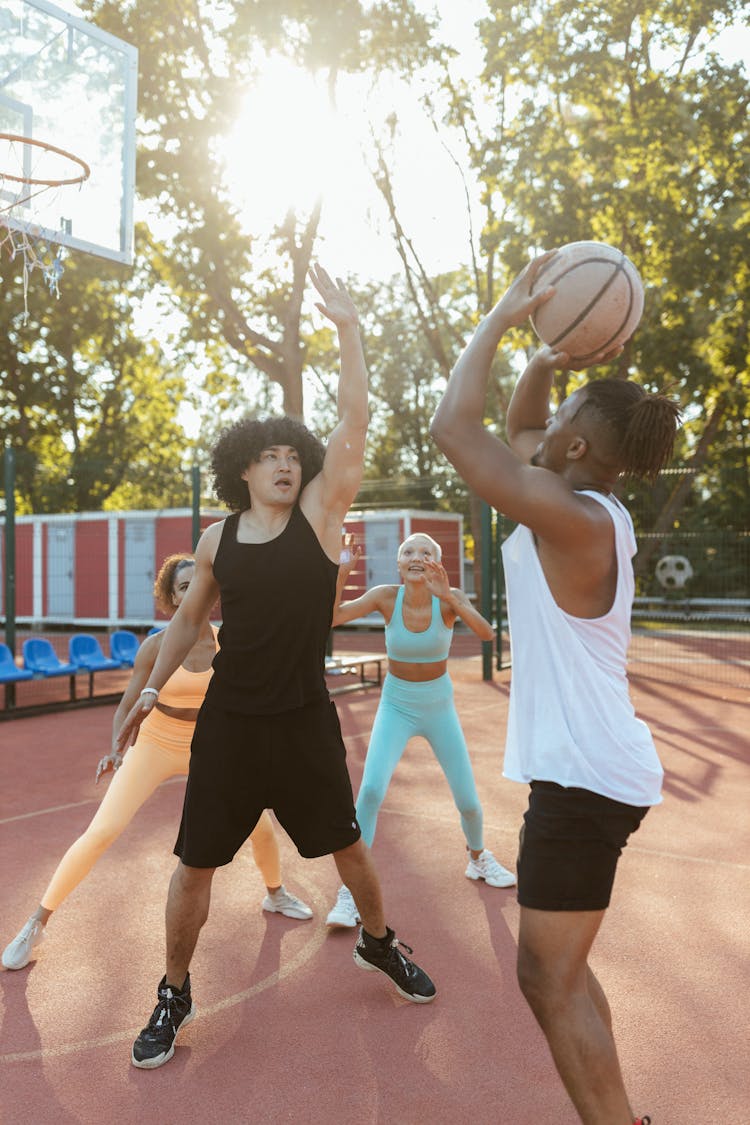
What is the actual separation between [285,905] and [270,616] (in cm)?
196

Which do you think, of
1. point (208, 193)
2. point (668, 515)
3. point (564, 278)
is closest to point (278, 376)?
point (208, 193)

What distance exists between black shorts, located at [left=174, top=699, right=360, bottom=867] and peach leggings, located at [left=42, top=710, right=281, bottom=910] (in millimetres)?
785

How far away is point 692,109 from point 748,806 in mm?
16930

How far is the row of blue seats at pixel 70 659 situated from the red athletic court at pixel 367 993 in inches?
168

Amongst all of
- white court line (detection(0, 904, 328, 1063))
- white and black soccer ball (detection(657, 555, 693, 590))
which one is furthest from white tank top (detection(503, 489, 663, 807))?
white and black soccer ball (detection(657, 555, 693, 590))

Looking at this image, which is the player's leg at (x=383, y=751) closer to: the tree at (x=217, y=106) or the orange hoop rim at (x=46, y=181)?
the orange hoop rim at (x=46, y=181)

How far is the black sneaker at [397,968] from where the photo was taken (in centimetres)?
354

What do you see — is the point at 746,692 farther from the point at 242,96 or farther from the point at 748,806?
the point at 242,96

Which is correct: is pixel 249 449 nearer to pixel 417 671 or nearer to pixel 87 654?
pixel 417 671

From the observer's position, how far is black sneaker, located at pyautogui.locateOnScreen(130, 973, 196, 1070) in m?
3.09

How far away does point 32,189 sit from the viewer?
732 cm

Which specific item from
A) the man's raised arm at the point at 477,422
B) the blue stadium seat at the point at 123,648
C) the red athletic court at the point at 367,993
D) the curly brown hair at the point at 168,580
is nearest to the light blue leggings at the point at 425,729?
the red athletic court at the point at 367,993

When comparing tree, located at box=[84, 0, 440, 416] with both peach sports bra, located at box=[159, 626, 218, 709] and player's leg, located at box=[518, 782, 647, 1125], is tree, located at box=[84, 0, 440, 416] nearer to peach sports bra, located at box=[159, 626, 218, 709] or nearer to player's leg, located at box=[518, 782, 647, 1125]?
peach sports bra, located at box=[159, 626, 218, 709]

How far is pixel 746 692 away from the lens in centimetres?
1253
